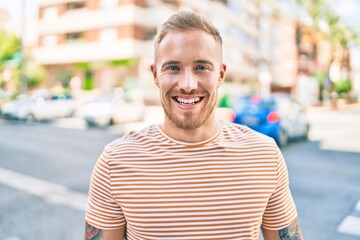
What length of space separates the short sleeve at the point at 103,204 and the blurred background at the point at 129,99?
2552mm

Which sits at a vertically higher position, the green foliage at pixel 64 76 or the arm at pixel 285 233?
the arm at pixel 285 233

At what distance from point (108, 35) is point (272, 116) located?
2371 centimetres

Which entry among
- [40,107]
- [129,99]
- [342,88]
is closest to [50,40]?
[40,107]

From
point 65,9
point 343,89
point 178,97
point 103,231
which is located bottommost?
point 343,89

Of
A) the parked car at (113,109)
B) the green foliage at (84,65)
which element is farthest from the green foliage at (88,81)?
the parked car at (113,109)

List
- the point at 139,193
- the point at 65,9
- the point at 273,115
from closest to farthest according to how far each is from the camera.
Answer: the point at 139,193
the point at 273,115
the point at 65,9

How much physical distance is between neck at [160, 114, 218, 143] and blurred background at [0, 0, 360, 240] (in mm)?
2738

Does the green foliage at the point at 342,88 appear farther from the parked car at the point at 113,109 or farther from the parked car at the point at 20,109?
the parked car at the point at 20,109

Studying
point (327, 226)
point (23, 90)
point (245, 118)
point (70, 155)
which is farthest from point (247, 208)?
point (23, 90)

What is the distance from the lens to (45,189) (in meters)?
5.70

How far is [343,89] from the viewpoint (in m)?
46.1

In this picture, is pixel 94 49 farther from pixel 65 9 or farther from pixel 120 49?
pixel 65 9

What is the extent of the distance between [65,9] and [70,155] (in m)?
29.0

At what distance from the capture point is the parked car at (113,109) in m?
15.8
